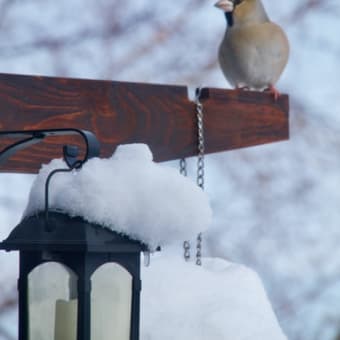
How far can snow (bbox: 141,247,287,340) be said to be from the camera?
1.32 m

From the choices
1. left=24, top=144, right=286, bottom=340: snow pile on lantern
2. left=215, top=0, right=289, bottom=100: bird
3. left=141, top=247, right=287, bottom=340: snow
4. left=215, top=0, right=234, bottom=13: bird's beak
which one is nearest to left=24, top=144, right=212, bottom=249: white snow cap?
left=24, top=144, right=286, bottom=340: snow pile on lantern

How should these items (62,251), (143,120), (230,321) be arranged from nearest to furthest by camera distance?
(62,251)
(230,321)
(143,120)

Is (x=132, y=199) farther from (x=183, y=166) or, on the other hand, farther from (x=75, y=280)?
(x=183, y=166)

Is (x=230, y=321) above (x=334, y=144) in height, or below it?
below

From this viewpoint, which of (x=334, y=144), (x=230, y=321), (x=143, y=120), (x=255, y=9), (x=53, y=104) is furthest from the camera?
(x=334, y=144)

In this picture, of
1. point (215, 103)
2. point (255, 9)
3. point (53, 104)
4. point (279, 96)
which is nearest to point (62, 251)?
point (53, 104)

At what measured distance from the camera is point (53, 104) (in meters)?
1.48

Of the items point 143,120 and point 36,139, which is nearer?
point 36,139

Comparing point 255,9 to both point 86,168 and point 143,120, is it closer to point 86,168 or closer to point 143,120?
point 143,120

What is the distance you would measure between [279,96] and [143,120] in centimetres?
38

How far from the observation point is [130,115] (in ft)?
5.18

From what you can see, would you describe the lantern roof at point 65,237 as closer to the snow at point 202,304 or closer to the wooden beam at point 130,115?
the snow at point 202,304

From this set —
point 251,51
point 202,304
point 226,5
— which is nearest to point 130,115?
point 202,304

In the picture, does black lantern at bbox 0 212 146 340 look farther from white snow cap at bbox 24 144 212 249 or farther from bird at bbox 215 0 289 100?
bird at bbox 215 0 289 100
